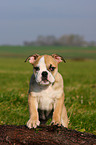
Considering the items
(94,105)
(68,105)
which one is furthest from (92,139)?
(94,105)

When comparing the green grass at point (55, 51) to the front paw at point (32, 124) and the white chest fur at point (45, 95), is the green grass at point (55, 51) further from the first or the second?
the front paw at point (32, 124)

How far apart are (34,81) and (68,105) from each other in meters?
3.77

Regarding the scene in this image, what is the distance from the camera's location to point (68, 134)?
171 inches

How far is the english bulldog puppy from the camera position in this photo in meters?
4.79

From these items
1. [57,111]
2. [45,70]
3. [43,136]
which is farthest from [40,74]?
[43,136]

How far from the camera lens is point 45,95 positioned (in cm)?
495

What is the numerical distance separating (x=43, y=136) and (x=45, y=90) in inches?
42.8

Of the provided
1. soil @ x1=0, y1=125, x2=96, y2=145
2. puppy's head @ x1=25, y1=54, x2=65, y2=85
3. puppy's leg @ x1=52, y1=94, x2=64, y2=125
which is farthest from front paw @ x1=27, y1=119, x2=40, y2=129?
puppy's head @ x1=25, y1=54, x2=65, y2=85

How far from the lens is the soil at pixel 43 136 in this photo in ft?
13.4

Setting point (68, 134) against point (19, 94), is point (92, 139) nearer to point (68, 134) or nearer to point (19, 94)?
point (68, 134)

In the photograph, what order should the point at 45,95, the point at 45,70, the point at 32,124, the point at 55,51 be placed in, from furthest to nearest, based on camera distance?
the point at 55,51
the point at 45,95
the point at 45,70
the point at 32,124

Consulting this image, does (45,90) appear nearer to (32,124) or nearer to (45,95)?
(45,95)

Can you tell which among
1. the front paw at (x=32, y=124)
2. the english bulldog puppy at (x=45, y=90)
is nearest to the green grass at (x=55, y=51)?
the english bulldog puppy at (x=45, y=90)

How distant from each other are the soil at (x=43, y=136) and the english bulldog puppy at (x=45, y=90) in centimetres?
35
